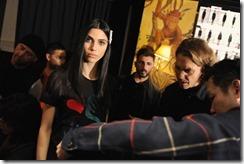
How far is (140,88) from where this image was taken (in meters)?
1.15

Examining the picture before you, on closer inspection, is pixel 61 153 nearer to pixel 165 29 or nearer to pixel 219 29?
pixel 165 29

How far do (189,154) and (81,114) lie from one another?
0.37 metres

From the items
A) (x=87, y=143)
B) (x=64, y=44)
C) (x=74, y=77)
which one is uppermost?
(x=64, y=44)

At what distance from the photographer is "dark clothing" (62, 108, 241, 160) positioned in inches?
36.1

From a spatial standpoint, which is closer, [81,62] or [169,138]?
[169,138]

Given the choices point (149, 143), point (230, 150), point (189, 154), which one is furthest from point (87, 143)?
point (230, 150)

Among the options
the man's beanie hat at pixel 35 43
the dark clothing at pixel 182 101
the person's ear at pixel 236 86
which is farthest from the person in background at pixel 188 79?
the man's beanie hat at pixel 35 43

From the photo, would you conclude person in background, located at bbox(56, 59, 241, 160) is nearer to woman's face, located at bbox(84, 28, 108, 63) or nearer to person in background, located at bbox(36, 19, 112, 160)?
person in background, located at bbox(36, 19, 112, 160)

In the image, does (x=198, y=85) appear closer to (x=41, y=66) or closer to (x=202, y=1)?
(x=202, y=1)

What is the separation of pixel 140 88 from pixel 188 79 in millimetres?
160

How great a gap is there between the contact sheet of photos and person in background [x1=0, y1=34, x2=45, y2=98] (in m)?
0.52

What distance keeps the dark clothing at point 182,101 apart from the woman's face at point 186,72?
0.02m

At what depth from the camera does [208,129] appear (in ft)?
A: 3.01

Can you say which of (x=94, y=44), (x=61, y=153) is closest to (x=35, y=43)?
(x=94, y=44)
